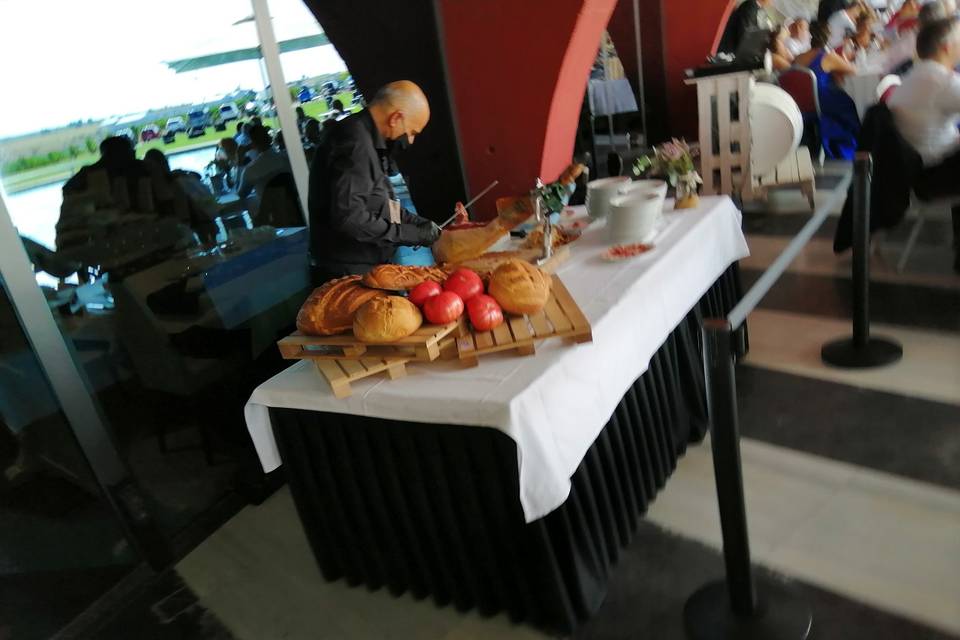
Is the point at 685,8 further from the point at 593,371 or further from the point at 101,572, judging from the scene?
the point at 101,572

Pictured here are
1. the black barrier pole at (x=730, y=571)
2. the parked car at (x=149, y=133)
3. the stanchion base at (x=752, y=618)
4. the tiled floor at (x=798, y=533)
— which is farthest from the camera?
the parked car at (x=149, y=133)

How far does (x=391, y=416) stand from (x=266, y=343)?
1.56 m

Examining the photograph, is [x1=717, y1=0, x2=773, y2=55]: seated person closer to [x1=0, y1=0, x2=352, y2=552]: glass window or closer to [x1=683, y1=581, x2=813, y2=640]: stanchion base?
[x1=0, y1=0, x2=352, y2=552]: glass window

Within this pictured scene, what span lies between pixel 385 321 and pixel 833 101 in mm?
5670

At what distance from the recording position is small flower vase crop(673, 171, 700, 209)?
8.90ft

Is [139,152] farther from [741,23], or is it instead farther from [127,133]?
[741,23]

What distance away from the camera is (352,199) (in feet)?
7.63

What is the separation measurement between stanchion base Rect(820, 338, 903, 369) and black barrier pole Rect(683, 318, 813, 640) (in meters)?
1.44

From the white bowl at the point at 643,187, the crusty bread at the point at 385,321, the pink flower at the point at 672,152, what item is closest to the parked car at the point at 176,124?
the crusty bread at the point at 385,321

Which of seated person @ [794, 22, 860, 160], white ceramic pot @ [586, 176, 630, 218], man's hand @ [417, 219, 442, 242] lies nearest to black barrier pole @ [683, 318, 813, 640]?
white ceramic pot @ [586, 176, 630, 218]

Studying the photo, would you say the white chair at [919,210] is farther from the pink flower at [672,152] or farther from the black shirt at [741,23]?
the black shirt at [741,23]

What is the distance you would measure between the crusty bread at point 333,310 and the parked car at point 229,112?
4.82 ft


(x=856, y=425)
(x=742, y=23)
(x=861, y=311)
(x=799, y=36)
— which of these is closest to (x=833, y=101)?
(x=742, y=23)

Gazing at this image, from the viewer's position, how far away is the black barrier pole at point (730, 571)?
155 cm
